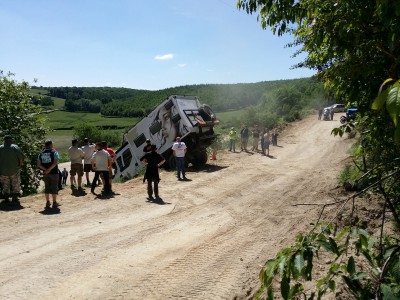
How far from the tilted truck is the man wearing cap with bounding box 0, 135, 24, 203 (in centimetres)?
777

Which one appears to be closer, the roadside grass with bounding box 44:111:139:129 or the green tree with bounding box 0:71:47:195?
the green tree with bounding box 0:71:47:195

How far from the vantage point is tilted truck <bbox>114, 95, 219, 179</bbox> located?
1694cm

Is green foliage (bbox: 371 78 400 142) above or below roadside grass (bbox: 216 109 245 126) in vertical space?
below

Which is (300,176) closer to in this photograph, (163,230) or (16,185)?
(163,230)

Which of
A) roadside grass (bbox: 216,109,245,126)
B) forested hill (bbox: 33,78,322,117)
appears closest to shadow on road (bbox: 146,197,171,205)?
roadside grass (bbox: 216,109,245,126)

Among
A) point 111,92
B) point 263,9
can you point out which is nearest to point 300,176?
point 263,9

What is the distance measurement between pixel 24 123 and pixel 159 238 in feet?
28.2

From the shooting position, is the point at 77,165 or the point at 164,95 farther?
the point at 164,95

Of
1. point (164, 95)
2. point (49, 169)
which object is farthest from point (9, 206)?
point (164, 95)

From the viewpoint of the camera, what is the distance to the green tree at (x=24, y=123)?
→ 1312 cm

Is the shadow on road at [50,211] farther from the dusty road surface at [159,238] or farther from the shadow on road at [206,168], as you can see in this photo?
the shadow on road at [206,168]

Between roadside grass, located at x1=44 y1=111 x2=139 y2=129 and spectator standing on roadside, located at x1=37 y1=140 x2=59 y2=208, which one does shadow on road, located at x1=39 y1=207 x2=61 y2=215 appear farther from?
roadside grass, located at x1=44 y1=111 x2=139 y2=129

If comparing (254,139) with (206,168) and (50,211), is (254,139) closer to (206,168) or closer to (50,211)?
(206,168)

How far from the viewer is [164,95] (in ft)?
419
